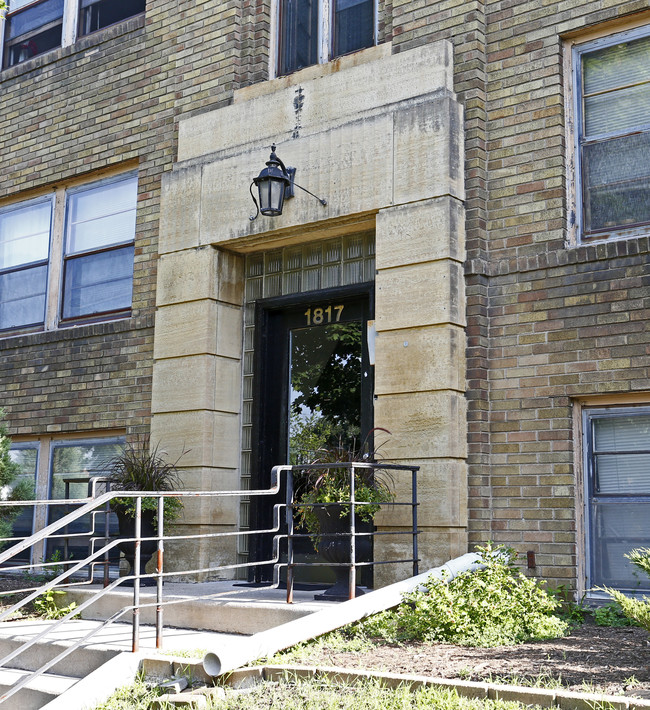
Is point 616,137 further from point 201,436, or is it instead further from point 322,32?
point 201,436

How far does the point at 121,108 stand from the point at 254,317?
300 centimetres

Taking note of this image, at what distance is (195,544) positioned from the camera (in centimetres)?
845

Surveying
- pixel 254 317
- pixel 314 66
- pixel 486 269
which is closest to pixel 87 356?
pixel 254 317

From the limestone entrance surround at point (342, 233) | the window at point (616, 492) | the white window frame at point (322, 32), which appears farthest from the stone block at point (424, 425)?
the white window frame at point (322, 32)

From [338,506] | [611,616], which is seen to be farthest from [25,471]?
[611,616]

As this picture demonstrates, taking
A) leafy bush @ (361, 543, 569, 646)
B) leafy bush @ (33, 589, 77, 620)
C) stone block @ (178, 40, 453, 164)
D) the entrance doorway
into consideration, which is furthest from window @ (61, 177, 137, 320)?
leafy bush @ (361, 543, 569, 646)

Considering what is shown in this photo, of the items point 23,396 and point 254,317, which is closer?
point 254,317

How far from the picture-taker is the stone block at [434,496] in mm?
7102

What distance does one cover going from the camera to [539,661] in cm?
518

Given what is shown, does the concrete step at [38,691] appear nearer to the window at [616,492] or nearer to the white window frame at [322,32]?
the window at [616,492]

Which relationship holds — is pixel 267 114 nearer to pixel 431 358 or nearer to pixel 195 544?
pixel 431 358

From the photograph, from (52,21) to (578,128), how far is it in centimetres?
689

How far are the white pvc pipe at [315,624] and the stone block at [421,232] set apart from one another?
93.1 inches

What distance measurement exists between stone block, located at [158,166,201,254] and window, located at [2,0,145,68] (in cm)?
265
